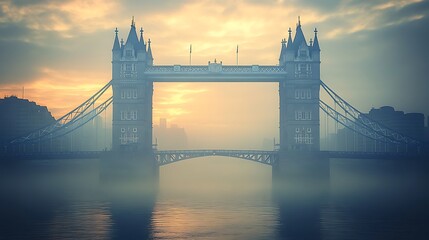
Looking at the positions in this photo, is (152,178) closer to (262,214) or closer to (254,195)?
(254,195)

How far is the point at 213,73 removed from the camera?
10750 cm

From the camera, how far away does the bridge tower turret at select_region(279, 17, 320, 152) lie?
11019 centimetres

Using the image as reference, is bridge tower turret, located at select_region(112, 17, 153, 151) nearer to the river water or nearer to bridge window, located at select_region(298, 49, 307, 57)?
the river water

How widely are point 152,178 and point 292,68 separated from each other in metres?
35.1

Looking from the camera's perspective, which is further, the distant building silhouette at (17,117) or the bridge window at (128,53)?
the distant building silhouette at (17,117)

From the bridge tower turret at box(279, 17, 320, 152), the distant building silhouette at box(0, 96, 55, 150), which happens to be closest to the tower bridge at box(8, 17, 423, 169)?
the bridge tower turret at box(279, 17, 320, 152)

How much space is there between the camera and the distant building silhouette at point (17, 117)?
184m

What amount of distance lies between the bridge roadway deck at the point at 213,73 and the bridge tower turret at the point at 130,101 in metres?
2.77

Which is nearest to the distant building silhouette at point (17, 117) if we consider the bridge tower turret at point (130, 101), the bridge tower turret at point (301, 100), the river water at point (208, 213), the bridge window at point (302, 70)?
the river water at point (208, 213)

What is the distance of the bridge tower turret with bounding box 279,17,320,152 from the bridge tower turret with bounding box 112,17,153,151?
28117 mm

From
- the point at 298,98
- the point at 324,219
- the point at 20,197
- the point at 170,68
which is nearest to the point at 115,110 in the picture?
the point at 170,68

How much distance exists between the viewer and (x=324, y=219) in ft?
216

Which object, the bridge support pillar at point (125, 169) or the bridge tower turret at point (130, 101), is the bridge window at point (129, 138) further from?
the bridge support pillar at point (125, 169)

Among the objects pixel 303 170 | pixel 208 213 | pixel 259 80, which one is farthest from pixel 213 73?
pixel 208 213
